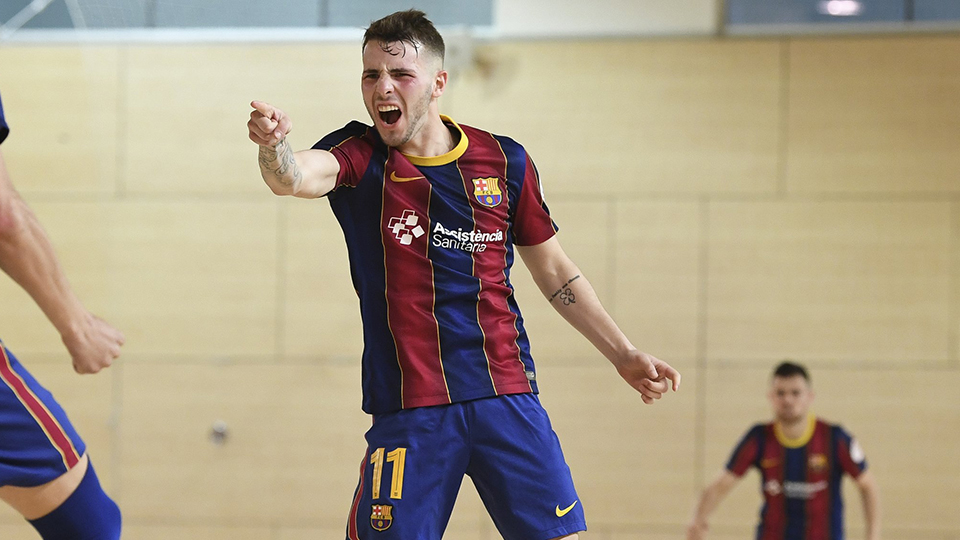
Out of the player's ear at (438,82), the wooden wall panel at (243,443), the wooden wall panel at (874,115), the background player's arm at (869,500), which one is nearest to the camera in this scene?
the player's ear at (438,82)

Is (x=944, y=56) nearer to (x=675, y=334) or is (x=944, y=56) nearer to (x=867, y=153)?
(x=867, y=153)

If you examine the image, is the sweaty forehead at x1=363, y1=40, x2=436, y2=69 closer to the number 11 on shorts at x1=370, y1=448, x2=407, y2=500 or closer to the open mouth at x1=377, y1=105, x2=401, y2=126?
the open mouth at x1=377, y1=105, x2=401, y2=126

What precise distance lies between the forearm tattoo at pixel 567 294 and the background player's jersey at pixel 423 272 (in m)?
0.25

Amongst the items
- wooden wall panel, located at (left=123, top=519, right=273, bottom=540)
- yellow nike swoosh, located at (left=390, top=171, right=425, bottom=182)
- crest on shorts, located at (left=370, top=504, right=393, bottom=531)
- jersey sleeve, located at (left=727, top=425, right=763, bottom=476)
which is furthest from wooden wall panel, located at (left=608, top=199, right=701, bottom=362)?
crest on shorts, located at (left=370, top=504, right=393, bottom=531)

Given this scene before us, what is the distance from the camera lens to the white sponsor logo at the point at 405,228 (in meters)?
2.88

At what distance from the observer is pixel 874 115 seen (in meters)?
6.64

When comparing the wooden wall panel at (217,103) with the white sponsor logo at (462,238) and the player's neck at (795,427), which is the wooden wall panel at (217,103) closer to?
the player's neck at (795,427)

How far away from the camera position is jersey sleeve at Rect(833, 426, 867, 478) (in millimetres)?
5652

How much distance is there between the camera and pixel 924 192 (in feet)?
21.6

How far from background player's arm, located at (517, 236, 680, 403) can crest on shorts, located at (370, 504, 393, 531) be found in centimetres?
82

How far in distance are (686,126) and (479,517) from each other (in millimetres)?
2983

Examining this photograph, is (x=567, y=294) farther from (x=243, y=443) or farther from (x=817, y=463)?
(x=243, y=443)

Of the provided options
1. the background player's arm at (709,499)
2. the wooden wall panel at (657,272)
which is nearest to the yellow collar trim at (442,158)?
the background player's arm at (709,499)

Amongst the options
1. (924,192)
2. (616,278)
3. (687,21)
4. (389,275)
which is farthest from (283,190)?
(924,192)
